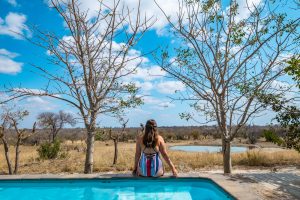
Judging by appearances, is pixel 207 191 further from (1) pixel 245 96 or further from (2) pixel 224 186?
(1) pixel 245 96

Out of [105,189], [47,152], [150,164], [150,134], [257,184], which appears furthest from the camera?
[47,152]

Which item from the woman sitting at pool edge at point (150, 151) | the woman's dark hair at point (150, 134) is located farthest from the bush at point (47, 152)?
the woman's dark hair at point (150, 134)

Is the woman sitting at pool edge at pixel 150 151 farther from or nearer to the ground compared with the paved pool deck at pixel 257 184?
farther from the ground

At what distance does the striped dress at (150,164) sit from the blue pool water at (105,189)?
0.91ft

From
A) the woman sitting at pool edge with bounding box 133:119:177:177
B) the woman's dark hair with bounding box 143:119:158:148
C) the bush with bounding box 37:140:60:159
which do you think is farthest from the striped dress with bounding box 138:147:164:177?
the bush with bounding box 37:140:60:159

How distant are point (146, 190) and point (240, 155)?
442 inches

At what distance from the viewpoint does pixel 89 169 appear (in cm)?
960

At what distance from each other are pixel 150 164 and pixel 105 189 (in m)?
1.36

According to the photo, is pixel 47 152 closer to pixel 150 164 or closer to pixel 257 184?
pixel 150 164

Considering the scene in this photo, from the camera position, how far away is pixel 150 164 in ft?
25.1

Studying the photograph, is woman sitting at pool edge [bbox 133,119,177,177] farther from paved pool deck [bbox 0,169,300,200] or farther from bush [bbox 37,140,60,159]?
bush [bbox 37,140,60,159]

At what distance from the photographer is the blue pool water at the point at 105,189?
801 cm

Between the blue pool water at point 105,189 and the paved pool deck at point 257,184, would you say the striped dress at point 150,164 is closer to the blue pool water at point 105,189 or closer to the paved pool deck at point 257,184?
the blue pool water at point 105,189

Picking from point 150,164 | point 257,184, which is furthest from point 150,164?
point 257,184
